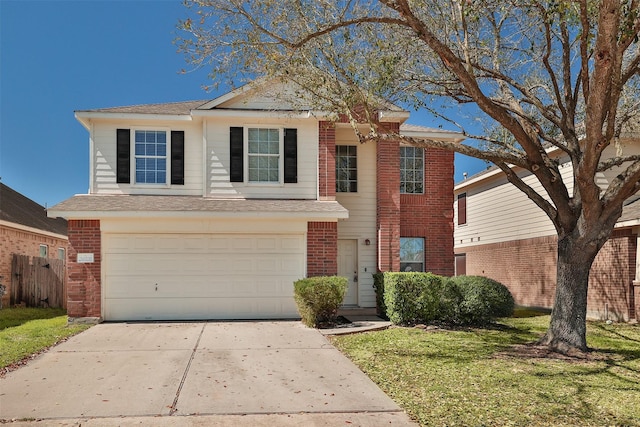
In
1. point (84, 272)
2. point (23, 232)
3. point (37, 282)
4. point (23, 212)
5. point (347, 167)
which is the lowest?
point (37, 282)

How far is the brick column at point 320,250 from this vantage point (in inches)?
558

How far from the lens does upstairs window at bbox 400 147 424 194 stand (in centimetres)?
1658

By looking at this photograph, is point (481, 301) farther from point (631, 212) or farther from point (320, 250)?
point (631, 212)

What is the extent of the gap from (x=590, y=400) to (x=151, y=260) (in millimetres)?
10718

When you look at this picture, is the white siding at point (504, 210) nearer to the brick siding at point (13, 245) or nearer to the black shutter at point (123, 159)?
the black shutter at point (123, 159)

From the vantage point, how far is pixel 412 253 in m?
16.4

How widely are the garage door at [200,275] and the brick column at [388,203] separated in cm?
255

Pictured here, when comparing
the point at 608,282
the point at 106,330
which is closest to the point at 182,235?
the point at 106,330

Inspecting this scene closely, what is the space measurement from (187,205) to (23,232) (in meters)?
9.21

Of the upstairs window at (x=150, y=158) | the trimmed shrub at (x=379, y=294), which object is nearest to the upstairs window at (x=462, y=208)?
the trimmed shrub at (x=379, y=294)

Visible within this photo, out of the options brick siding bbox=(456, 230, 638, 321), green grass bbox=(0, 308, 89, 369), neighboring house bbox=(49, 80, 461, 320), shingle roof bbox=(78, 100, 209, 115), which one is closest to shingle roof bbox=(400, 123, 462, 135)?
neighboring house bbox=(49, 80, 461, 320)

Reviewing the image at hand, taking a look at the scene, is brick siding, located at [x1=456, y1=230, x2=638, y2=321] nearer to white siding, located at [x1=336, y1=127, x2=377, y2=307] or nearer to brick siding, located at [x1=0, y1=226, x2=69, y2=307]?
white siding, located at [x1=336, y1=127, x2=377, y2=307]

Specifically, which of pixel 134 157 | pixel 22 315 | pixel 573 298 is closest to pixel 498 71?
pixel 573 298

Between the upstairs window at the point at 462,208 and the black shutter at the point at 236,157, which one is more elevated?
the black shutter at the point at 236,157
